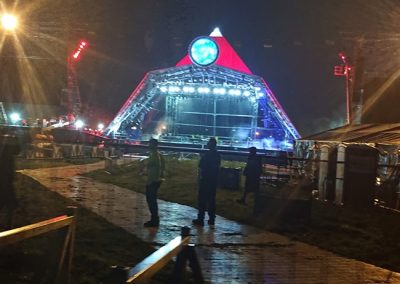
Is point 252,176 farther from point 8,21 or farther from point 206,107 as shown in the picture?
point 206,107

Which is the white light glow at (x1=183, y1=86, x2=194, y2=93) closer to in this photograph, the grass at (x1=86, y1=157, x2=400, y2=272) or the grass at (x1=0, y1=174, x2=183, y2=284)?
the grass at (x1=86, y1=157, x2=400, y2=272)

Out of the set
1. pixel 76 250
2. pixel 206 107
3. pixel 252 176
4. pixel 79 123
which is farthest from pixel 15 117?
pixel 76 250

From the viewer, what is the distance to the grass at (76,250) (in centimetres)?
526

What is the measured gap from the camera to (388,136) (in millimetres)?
15688

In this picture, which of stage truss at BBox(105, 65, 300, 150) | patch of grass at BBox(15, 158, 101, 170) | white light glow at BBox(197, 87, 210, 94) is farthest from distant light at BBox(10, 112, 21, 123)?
white light glow at BBox(197, 87, 210, 94)

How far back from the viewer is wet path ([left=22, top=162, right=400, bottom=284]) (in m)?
7.09

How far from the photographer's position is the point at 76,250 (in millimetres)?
7391

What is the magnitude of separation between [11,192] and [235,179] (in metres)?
9.72

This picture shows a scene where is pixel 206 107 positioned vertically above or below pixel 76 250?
above

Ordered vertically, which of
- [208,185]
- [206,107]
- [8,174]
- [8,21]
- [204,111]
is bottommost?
[208,185]

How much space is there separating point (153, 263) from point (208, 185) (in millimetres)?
7229

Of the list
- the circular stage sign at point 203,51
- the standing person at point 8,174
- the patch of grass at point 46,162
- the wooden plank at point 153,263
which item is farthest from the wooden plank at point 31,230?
the circular stage sign at point 203,51

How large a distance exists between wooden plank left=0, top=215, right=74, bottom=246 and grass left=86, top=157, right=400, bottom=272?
5.41 meters

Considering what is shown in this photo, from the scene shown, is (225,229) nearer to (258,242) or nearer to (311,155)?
(258,242)
